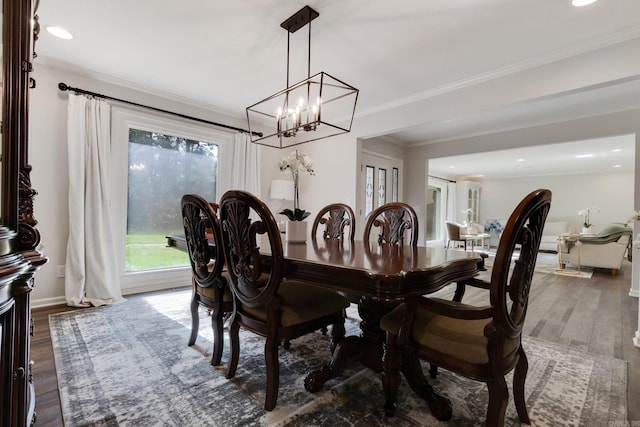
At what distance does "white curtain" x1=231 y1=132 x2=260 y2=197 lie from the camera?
4.18 metres

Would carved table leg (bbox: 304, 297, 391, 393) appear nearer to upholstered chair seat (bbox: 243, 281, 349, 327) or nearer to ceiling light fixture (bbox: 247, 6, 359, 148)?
upholstered chair seat (bbox: 243, 281, 349, 327)

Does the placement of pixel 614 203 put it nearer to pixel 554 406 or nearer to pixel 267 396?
pixel 554 406

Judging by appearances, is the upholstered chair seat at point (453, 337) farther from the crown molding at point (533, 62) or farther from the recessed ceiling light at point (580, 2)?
the crown molding at point (533, 62)

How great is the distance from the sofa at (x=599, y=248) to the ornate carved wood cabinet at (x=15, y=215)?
6.75m

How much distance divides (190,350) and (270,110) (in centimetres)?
326

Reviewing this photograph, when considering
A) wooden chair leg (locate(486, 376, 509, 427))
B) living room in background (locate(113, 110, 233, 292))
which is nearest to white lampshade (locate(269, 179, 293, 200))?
living room in background (locate(113, 110, 233, 292))

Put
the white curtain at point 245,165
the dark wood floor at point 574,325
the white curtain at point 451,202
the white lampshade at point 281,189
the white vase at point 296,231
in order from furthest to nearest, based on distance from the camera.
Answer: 1. the white curtain at point 451,202
2. the white lampshade at point 281,189
3. the white curtain at point 245,165
4. the white vase at point 296,231
5. the dark wood floor at point 574,325

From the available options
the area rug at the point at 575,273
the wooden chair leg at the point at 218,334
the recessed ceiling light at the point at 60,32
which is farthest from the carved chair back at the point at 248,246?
the area rug at the point at 575,273

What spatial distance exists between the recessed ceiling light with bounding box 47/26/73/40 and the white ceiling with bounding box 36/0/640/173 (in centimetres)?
5

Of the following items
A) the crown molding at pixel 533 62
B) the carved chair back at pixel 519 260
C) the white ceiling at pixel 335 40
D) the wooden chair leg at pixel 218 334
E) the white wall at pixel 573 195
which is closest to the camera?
the carved chair back at pixel 519 260

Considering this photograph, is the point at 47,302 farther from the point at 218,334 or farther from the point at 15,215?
the point at 15,215

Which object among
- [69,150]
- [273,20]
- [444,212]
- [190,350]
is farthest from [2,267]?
[444,212]

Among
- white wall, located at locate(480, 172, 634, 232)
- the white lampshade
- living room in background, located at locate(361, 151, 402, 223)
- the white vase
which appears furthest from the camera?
white wall, located at locate(480, 172, 634, 232)

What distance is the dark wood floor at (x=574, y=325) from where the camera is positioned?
1559 millimetres
